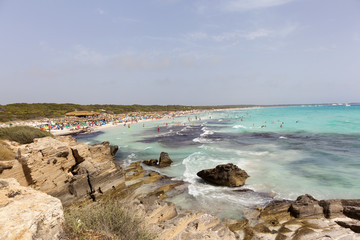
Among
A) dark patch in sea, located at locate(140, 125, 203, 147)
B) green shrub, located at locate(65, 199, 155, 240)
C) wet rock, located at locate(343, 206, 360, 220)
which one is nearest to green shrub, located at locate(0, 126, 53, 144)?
green shrub, located at locate(65, 199, 155, 240)

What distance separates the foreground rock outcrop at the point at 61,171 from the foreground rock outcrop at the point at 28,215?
643 centimetres

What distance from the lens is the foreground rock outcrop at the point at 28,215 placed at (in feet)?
9.22

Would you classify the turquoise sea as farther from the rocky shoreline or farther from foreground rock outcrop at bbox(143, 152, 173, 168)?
the rocky shoreline

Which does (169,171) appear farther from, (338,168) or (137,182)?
(338,168)

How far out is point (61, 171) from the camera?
10492 millimetres

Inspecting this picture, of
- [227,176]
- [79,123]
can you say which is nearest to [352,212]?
[227,176]

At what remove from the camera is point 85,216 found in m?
4.46

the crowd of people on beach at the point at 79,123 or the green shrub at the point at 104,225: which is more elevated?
the green shrub at the point at 104,225

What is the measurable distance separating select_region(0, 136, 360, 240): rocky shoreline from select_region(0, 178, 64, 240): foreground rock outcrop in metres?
0.01

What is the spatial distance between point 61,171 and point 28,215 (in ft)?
28.5

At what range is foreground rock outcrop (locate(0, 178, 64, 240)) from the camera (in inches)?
111

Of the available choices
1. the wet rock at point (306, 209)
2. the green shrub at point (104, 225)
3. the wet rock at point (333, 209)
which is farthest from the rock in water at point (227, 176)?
the green shrub at point (104, 225)

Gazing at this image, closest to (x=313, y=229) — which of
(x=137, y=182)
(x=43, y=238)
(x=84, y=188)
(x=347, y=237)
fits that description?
(x=347, y=237)

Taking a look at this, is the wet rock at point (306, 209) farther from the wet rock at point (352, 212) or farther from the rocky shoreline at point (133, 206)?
the wet rock at point (352, 212)
